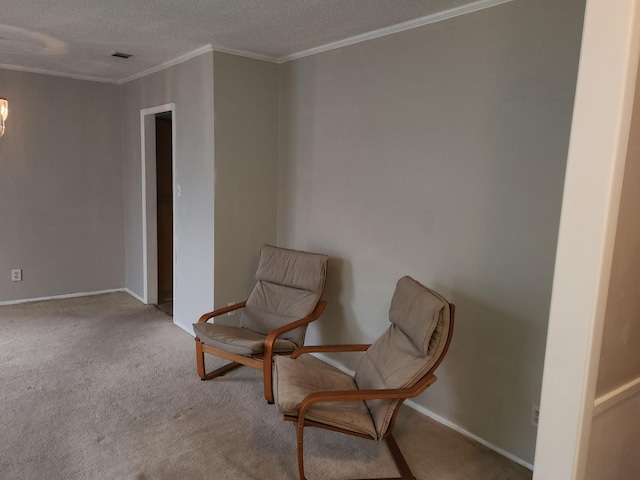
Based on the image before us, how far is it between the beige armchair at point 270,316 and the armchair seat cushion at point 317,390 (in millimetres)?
321

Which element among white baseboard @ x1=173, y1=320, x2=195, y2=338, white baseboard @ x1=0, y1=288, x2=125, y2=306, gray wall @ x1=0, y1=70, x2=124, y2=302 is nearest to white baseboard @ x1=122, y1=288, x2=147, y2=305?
white baseboard @ x1=0, y1=288, x2=125, y2=306

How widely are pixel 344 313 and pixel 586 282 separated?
2.35 metres

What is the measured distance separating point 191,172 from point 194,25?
3.99 ft

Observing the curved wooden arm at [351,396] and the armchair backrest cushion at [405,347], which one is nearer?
the curved wooden arm at [351,396]

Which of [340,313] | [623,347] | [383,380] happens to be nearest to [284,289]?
[340,313]

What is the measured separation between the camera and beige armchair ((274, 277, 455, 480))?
7.26 feet

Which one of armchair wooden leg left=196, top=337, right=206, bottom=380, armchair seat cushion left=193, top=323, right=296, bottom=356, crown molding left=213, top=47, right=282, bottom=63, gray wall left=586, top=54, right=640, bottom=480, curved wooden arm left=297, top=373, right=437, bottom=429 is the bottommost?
armchair wooden leg left=196, top=337, right=206, bottom=380

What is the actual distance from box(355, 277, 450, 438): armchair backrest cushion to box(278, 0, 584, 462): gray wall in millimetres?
363

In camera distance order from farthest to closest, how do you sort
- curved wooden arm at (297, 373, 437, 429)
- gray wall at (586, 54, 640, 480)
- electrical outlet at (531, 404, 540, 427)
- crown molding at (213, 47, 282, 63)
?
crown molding at (213, 47, 282, 63) → electrical outlet at (531, 404, 540, 427) → curved wooden arm at (297, 373, 437, 429) → gray wall at (586, 54, 640, 480)

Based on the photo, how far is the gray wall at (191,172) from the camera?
374 cm

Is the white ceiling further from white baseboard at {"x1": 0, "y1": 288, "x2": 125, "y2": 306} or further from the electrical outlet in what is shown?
white baseboard at {"x1": 0, "y1": 288, "x2": 125, "y2": 306}

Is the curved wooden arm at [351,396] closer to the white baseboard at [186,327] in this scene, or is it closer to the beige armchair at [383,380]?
the beige armchair at [383,380]

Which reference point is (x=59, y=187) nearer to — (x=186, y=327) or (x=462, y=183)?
(x=186, y=327)

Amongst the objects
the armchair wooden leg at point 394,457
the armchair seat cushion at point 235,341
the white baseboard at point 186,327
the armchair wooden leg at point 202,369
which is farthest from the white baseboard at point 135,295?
the armchair wooden leg at point 394,457
